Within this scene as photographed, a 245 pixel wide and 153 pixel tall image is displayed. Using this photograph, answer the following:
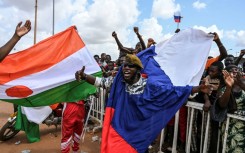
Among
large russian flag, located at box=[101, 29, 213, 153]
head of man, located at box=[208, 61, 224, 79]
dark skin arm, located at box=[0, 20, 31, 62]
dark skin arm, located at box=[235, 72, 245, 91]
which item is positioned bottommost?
large russian flag, located at box=[101, 29, 213, 153]

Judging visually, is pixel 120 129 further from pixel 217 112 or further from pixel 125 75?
pixel 217 112

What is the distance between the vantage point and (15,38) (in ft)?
11.0

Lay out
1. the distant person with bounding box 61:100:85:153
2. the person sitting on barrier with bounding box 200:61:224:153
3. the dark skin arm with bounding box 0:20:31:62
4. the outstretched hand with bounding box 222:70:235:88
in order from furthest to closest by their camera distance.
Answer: the distant person with bounding box 61:100:85:153, the person sitting on barrier with bounding box 200:61:224:153, the outstretched hand with bounding box 222:70:235:88, the dark skin arm with bounding box 0:20:31:62

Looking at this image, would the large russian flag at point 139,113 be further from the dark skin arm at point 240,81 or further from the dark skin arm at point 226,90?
the dark skin arm at point 240,81

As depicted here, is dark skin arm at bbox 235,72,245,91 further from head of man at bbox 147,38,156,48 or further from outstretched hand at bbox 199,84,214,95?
head of man at bbox 147,38,156,48

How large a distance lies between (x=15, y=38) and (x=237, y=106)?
3.02 metres

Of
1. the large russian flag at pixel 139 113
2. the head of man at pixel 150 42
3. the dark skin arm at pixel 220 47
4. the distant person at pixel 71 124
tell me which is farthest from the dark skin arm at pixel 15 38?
the head of man at pixel 150 42

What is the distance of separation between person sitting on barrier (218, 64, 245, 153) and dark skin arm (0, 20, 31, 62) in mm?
2631

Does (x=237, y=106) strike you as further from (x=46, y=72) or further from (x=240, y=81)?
(x=46, y=72)

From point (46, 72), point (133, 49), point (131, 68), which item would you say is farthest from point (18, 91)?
point (133, 49)

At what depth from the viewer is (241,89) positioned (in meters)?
4.05

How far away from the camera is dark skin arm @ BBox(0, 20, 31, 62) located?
3277 millimetres

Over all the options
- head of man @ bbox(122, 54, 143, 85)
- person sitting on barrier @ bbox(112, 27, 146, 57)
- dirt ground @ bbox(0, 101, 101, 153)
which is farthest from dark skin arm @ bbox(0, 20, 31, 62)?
dirt ground @ bbox(0, 101, 101, 153)

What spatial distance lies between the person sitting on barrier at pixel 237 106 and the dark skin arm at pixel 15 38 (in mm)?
2631
